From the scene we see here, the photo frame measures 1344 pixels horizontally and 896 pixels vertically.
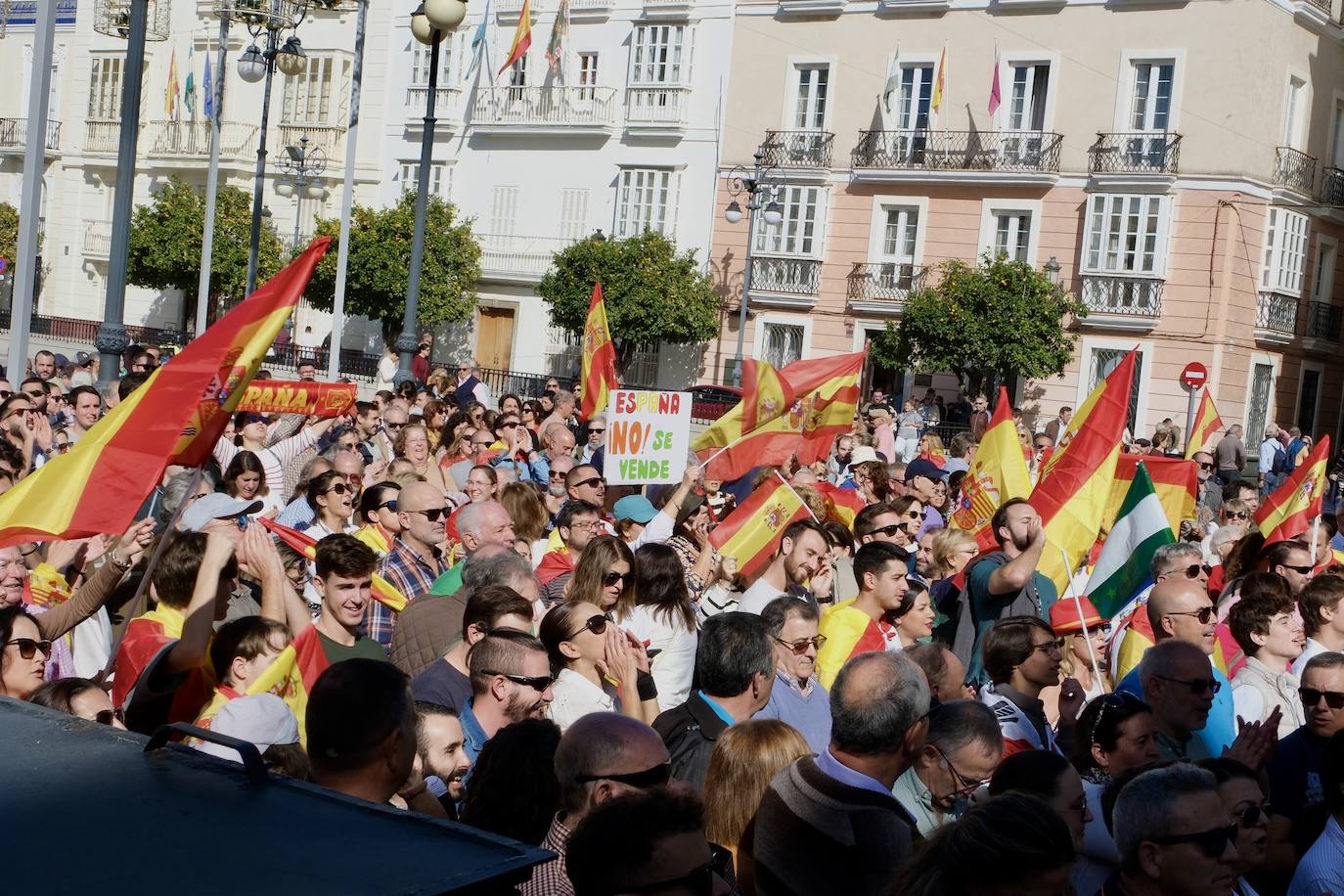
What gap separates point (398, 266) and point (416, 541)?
30.5 meters

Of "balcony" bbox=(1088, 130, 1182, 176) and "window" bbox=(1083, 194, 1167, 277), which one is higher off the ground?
"balcony" bbox=(1088, 130, 1182, 176)

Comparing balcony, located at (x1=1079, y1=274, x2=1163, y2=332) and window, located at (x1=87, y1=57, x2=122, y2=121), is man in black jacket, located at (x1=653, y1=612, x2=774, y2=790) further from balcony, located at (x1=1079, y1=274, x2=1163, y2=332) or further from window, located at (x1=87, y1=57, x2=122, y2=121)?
window, located at (x1=87, y1=57, x2=122, y2=121)

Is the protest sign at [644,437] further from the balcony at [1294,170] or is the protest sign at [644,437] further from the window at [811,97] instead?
the window at [811,97]

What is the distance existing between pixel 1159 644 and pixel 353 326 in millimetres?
Answer: 38277

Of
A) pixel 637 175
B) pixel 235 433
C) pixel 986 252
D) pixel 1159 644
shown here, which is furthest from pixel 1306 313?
pixel 1159 644

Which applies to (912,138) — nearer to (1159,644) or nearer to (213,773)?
(1159,644)

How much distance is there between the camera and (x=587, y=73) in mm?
39031

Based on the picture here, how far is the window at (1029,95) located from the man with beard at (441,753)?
3085 centimetres

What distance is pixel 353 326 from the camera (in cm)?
4222

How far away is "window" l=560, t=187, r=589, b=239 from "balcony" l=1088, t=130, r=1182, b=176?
12430 mm

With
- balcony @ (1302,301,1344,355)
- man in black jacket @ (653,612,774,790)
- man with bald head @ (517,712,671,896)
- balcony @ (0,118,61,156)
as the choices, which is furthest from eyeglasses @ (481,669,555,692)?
balcony @ (0,118,61,156)

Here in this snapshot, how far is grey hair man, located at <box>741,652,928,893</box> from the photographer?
387 centimetres

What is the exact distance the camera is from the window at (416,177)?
4125cm

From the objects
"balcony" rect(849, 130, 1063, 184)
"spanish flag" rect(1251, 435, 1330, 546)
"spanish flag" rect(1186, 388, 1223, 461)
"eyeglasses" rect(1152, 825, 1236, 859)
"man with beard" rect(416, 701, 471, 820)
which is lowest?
"man with beard" rect(416, 701, 471, 820)
